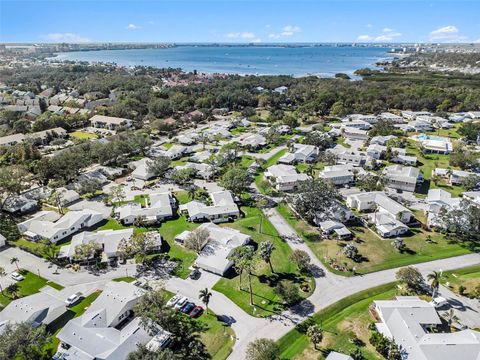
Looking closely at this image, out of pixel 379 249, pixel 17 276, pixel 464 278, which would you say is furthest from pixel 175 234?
pixel 464 278

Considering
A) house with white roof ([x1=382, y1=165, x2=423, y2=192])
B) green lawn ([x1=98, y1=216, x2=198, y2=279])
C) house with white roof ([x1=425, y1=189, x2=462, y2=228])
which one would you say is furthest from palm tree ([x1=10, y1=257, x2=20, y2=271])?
house with white roof ([x1=382, y1=165, x2=423, y2=192])

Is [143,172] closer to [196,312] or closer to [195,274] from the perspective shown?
[195,274]

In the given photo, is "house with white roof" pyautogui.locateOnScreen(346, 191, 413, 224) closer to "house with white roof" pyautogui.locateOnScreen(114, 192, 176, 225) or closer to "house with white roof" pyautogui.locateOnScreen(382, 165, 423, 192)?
"house with white roof" pyautogui.locateOnScreen(382, 165, 423, 192)

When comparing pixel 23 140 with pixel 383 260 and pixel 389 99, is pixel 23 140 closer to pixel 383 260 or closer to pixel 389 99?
pixel 383 260

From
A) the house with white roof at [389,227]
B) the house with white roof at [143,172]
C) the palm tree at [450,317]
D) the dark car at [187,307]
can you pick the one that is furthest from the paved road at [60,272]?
the house with white roof at [389,227]

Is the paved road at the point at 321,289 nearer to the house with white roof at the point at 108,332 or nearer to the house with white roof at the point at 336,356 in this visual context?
the house with white roof at the point at 336,356
